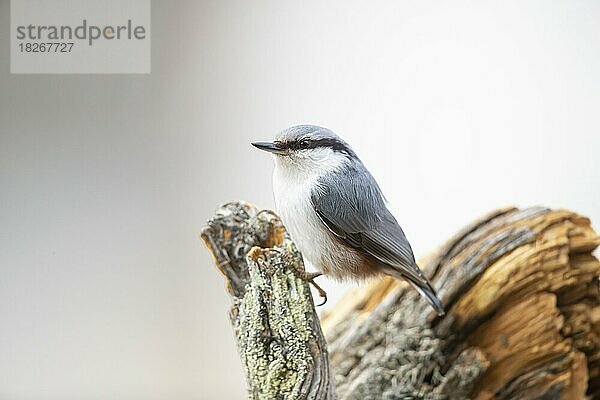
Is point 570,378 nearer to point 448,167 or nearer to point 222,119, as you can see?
point 448,167

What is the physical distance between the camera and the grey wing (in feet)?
4.36

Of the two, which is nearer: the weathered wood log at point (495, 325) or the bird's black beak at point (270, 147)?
the bird's black beak at point (270, 147)

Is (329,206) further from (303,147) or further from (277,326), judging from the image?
(277,326)

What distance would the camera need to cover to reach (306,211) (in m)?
1.32

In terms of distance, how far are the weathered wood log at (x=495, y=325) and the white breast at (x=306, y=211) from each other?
16.8 inches

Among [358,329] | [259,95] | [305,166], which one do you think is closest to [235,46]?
[259,95]

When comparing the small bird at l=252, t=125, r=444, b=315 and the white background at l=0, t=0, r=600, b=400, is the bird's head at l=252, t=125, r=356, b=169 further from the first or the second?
the white background at l=0, t=0, r=600, b=400

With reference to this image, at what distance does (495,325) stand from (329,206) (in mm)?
642

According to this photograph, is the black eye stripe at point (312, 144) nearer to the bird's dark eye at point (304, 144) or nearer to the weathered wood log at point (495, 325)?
the bird's dark eye at point (304, 144)

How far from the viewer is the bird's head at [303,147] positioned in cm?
133
